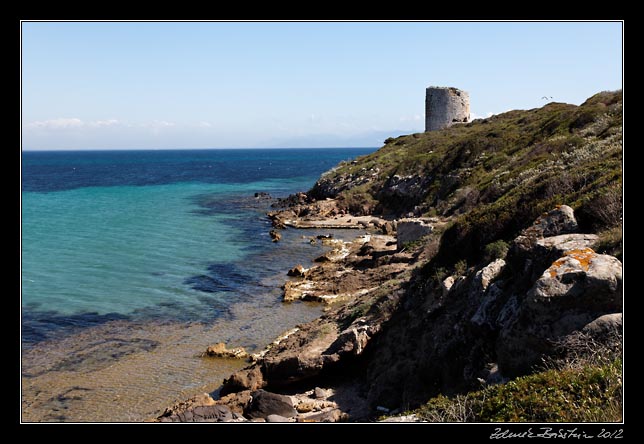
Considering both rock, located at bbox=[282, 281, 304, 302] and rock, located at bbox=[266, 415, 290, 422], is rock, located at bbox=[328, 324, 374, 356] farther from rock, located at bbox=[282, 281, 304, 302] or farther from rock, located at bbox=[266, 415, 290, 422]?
rock, located at bbox=[282, 281, 304, 302]

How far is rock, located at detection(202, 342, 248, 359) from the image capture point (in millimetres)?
16609

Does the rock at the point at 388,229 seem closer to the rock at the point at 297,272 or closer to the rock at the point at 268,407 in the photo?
the rock at the point at 297,272

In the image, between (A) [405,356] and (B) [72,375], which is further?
(B) [72,375]

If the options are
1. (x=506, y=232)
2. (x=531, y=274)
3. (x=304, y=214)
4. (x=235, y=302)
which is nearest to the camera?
(x=531, y=274)

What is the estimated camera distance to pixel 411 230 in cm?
2597

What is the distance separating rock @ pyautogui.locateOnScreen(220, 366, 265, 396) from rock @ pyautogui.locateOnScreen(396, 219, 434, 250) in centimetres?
1342

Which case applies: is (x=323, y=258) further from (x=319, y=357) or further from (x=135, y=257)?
(x=319, y=357)

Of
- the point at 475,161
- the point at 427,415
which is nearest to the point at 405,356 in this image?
the point at 427,415

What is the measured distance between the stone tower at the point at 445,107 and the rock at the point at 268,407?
61.7 metres

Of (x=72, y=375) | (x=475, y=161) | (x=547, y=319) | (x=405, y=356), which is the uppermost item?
(x=475, y=161)

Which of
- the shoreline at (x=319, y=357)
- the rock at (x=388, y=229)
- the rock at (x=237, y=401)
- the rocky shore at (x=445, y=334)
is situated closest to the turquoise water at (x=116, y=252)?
the shoreline at (x=319, y=357)

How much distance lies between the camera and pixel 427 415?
7.21 meters

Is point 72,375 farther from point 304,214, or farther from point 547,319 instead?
point 304,214

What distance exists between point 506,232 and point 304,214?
3487cm
